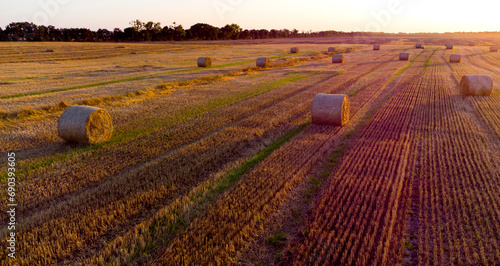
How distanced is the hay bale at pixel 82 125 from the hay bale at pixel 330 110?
7.50 meters

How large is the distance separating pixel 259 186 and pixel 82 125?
238 inches

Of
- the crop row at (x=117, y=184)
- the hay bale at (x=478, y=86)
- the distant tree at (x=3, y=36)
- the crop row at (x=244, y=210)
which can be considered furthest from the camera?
the distant tree at (x=3, y=36)

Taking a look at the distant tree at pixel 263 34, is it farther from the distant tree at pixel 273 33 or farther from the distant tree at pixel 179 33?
the distant tree at pixel 179 33

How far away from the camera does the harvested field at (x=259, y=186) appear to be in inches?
209

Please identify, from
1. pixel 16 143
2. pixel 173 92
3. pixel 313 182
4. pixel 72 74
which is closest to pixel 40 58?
pixel 72 74

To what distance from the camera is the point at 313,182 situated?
7.65m

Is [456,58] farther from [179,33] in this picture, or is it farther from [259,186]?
[179,33]

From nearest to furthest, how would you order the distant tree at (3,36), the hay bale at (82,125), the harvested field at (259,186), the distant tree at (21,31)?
the harvested field at (259,186), the hay bale at (82,125), the distant tree at (3,36), the distant tree at (21,31)

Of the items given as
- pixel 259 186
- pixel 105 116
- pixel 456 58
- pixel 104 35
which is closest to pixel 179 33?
pixel 104 35

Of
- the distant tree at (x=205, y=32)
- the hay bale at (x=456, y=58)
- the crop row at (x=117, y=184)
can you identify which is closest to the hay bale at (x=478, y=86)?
the crop row at (x=117, y=184)

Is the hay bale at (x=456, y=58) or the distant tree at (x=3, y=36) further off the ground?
the distant tree at (x=3, y=36)

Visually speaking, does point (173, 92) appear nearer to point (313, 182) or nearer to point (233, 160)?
point (233, 160)

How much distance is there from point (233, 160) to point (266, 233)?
11.7ft

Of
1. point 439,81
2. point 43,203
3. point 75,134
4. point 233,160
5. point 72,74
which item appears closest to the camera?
point 43,203
